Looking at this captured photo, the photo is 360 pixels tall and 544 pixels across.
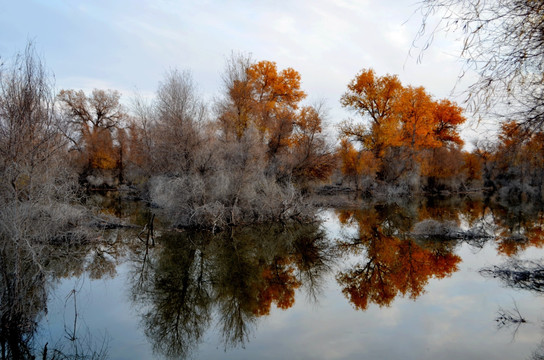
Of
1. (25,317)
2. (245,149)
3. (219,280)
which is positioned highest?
(245,149)

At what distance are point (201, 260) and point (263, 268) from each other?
2.08 m

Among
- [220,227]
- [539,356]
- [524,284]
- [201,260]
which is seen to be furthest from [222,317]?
[220,227]

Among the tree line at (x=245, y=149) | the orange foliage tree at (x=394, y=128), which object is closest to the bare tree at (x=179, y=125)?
the tree line at (x=245, y=149)

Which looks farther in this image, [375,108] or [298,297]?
[375,108]

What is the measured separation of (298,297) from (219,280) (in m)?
2.38

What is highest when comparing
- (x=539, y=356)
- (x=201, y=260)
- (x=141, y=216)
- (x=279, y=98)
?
(x=279, y=98)

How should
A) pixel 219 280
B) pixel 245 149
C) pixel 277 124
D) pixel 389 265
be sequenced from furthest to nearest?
pixel 277 124 → pixel 245 149 → pixel 389 265 → pixel 219 280

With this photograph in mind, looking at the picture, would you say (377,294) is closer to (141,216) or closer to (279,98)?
(141,216)

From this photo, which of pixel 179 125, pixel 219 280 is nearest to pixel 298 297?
pixel 219 280

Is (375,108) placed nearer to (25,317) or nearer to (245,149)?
(245,149)

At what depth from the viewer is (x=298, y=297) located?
8.73m

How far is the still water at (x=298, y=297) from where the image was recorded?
6.21 m

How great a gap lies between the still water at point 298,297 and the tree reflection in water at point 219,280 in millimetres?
41

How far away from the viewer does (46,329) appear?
6766 mm
